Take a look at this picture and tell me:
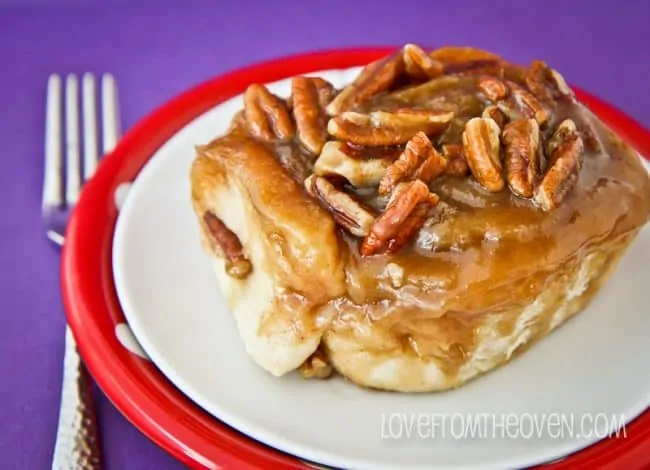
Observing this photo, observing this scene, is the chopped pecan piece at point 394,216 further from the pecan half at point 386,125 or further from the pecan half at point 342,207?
the pecan half at point 386,125

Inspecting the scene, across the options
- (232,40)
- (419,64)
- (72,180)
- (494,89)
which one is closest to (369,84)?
(419,64)

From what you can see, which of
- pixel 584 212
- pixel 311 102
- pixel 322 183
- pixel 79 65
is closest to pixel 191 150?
pixel 311 102

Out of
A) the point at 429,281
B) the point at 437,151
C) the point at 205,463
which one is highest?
the point at 437,151

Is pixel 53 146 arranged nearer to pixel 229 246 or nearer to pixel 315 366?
pixel 229 246

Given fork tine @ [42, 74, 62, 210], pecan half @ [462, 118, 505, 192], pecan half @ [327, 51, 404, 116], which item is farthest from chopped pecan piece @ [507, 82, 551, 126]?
fork tine @ [42, 74, 62, 210]

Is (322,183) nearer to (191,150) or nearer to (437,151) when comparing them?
(437,151)
